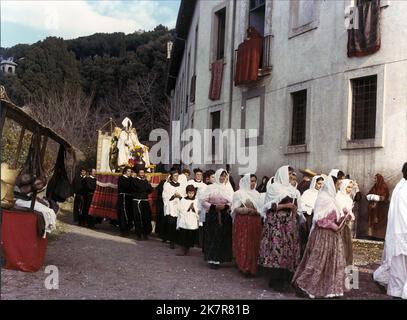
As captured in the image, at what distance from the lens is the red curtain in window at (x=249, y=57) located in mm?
16844

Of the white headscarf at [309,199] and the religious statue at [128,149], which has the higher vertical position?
the religious statue at [128,149]

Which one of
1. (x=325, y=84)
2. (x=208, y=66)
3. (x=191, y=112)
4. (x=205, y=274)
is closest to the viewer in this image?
(x=205, y=274)

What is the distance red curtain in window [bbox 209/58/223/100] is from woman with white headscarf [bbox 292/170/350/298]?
12.1 metres

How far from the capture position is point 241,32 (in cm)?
1814

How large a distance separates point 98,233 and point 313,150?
20.2ft

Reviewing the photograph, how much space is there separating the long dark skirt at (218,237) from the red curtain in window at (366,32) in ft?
19.9

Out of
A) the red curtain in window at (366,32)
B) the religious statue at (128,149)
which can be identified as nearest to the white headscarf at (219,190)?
the red curtain in window at (366,32)

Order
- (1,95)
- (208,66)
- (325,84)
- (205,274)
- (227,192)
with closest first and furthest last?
1. (1,95)
2. (205,274)
3. (227,192)
4. (325,84)
5. (208,66)

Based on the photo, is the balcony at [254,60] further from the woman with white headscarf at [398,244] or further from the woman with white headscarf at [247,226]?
the woman with white headscarf at [398,244]

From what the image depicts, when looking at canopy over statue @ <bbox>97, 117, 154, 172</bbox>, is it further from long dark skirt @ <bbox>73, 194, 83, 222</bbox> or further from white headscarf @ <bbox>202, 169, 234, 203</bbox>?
white headscarf @ <bbox>202, 169, 234, 203</bbox>

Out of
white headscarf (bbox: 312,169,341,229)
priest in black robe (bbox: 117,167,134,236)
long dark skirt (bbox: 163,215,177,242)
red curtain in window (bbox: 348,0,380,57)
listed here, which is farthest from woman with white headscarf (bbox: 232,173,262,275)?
red curtain in window (bbox: 348,0,380,57)

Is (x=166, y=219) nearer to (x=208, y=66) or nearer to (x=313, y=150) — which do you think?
Answer: (x=313, y=150)

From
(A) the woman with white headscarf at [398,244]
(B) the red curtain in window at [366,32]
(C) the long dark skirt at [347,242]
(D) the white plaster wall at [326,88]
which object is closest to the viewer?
(A) the woman with white headscarf at [398,244]

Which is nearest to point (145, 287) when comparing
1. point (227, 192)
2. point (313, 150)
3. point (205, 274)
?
point (205, 274)
